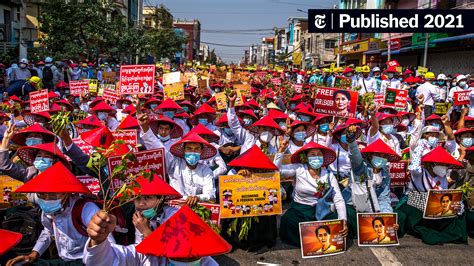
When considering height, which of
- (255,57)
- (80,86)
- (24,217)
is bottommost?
(24,217)

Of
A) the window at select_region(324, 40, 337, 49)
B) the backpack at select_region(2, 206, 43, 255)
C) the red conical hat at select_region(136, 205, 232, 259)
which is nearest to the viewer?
the red conical hat at select_region(136, 205, 232, 259)

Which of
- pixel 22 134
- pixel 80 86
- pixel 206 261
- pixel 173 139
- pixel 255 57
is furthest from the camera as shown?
pixel 255 57

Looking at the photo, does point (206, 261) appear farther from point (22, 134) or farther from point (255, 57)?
point (255, 57)

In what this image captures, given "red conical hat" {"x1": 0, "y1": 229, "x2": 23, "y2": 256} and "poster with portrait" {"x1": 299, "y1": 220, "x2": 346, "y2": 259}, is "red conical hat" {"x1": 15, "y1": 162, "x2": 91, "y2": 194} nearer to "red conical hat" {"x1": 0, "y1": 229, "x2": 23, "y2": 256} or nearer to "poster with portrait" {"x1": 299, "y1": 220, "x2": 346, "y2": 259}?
"red conical hat" {"x1": 0, "y1": 229, "x2": 23, "y2": 256}

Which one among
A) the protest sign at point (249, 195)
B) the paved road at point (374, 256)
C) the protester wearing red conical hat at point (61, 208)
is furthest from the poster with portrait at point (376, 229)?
the protester wearing red conical hat at point (61, 208)

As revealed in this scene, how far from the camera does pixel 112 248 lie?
329 cm

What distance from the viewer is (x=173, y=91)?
36.3 feet

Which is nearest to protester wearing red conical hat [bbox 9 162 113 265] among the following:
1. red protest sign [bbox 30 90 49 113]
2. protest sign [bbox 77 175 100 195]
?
protest sign [bbox 77 175 100 195]

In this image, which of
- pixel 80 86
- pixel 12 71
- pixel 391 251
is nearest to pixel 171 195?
pixel 391 251

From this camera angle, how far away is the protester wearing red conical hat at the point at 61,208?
3568 millimetres

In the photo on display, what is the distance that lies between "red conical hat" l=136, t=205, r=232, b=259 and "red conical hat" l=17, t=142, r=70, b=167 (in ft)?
7.50

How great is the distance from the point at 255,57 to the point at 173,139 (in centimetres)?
18480

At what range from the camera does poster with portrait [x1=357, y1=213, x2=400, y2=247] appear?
587 centimetres

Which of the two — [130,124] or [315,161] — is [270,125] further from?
[130,124]
